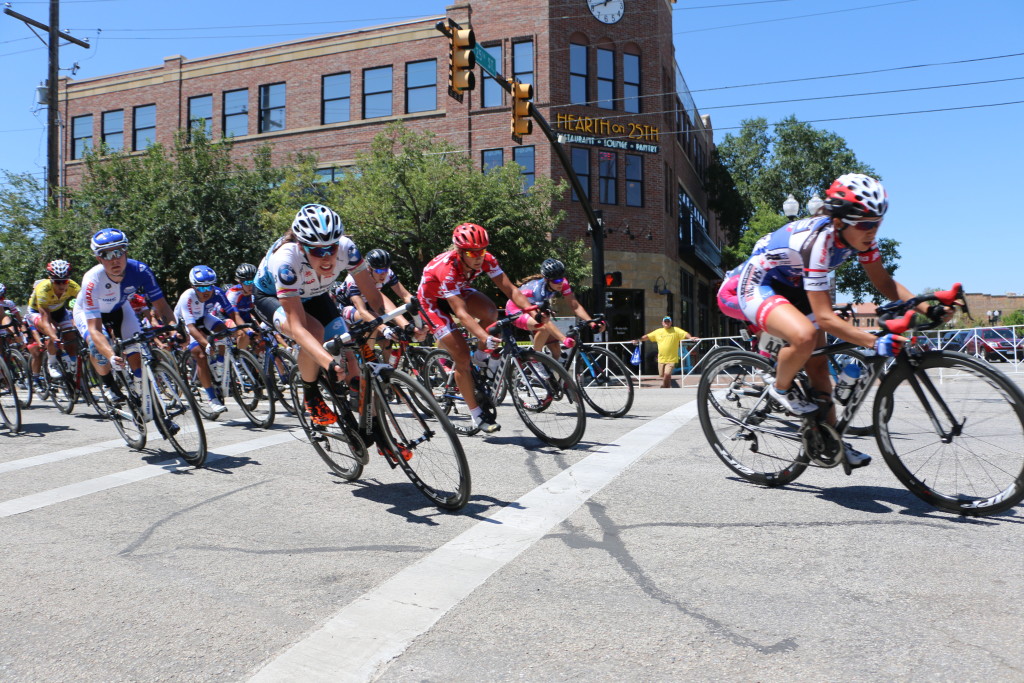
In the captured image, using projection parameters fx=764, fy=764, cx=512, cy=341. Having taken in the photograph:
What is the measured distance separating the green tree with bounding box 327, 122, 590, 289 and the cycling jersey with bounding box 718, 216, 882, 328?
725 inches

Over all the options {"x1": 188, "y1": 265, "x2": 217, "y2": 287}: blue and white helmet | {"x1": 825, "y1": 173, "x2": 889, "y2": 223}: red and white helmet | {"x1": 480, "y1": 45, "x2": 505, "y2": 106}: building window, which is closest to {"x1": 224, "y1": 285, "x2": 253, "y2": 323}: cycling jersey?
{"x1": 188, "y1": 265, "x2": 217, "y2": 287}: blue and white helmet

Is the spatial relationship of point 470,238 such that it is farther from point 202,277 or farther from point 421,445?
point 202,277

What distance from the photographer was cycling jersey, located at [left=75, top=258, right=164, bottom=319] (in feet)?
21.9

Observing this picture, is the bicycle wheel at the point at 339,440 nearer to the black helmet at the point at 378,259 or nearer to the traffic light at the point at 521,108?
the black helmet at the point at 378,259

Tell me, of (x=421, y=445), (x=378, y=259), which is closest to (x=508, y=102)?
(x=378, y=259)

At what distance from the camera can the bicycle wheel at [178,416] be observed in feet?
20.4

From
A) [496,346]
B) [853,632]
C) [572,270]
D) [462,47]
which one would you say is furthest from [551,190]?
[853,632]

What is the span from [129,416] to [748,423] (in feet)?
18.0

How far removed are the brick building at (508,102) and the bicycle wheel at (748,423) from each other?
23.3 meters

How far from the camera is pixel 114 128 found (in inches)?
1465

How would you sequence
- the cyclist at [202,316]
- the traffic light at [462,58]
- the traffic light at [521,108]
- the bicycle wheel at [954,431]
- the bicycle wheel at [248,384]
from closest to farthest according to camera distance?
the bicycle wheel at [954,431], the bicycle wheel at [248,384], the cyclist at [202,316], the traffic light at [462,58], the traffic light at [521,108]

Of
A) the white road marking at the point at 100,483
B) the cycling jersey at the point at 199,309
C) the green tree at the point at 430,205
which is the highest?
the green tree at the point at 430,205

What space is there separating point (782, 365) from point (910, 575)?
152 cm

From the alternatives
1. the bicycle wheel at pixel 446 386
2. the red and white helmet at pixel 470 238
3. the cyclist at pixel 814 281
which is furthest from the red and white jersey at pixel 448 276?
the cyclist at pixel 814 281
